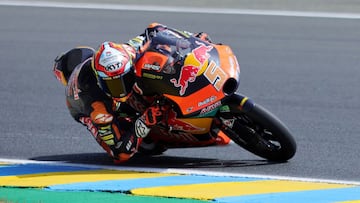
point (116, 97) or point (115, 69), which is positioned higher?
point (115, 69)

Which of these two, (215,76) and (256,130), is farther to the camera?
(256,130)

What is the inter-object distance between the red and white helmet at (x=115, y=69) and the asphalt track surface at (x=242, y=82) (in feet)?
2.37

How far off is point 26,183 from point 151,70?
1.23m

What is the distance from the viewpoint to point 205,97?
286 inches

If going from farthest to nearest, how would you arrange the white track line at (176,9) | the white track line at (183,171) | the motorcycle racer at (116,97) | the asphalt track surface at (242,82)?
the white track line at (176,9) < the asphalt track surface at (242,82) < the motorcycle racer at (116,97) < the white track line at (183,171)

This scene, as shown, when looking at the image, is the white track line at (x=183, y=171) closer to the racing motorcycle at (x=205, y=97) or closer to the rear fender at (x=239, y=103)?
the racing motorcycle at (x=205, y=97)

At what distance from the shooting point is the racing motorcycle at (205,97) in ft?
23.7

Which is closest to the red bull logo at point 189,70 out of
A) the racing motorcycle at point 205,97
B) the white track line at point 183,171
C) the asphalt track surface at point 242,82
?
the racing motorcycle at point 205,97

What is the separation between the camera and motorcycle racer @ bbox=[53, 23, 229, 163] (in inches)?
288

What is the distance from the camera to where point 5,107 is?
996cm

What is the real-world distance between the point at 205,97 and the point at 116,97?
2.22 ft

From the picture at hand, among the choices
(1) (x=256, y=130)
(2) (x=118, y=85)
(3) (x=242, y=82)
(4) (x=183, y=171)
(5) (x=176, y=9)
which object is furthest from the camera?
(5) (x=176, y=9)

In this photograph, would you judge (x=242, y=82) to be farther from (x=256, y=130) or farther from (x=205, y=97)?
(x=205, y=97)

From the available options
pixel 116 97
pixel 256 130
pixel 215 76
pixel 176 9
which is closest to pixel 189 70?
pixel 215 76
